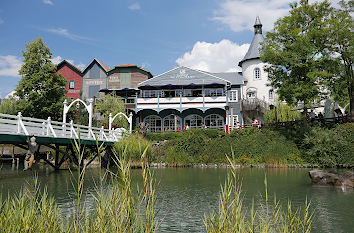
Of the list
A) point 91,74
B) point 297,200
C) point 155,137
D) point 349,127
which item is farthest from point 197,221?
point 91,74

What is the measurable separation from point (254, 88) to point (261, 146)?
1514cm

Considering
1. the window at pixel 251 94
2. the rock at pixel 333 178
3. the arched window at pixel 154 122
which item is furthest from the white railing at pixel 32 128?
the window at pixel 251 94

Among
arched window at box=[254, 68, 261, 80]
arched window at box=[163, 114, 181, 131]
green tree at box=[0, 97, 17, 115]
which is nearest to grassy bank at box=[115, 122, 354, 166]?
arched window at box=[163, 114, 181, 131]

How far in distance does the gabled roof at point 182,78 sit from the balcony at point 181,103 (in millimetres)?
2115

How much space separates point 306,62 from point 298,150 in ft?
23.4

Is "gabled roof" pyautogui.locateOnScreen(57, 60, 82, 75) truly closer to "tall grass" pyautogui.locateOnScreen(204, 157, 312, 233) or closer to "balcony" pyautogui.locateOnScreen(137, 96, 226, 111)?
"balcony" pyautogui.locateOnScreen(137, 96, 226, 111)

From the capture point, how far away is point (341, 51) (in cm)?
2441

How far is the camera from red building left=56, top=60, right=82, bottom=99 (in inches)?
1599

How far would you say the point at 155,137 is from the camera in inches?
1161

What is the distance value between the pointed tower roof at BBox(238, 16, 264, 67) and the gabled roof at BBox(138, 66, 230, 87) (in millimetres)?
6460

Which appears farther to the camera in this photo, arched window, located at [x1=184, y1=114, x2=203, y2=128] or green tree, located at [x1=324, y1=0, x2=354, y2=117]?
arched window, located at [x1=184, y1=114, x2=203, y2=128]

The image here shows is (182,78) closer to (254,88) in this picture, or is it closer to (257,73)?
(254,88)

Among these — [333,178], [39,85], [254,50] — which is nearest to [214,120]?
[254,50]

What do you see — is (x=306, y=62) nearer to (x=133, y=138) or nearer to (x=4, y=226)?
(x=133, y=138)
